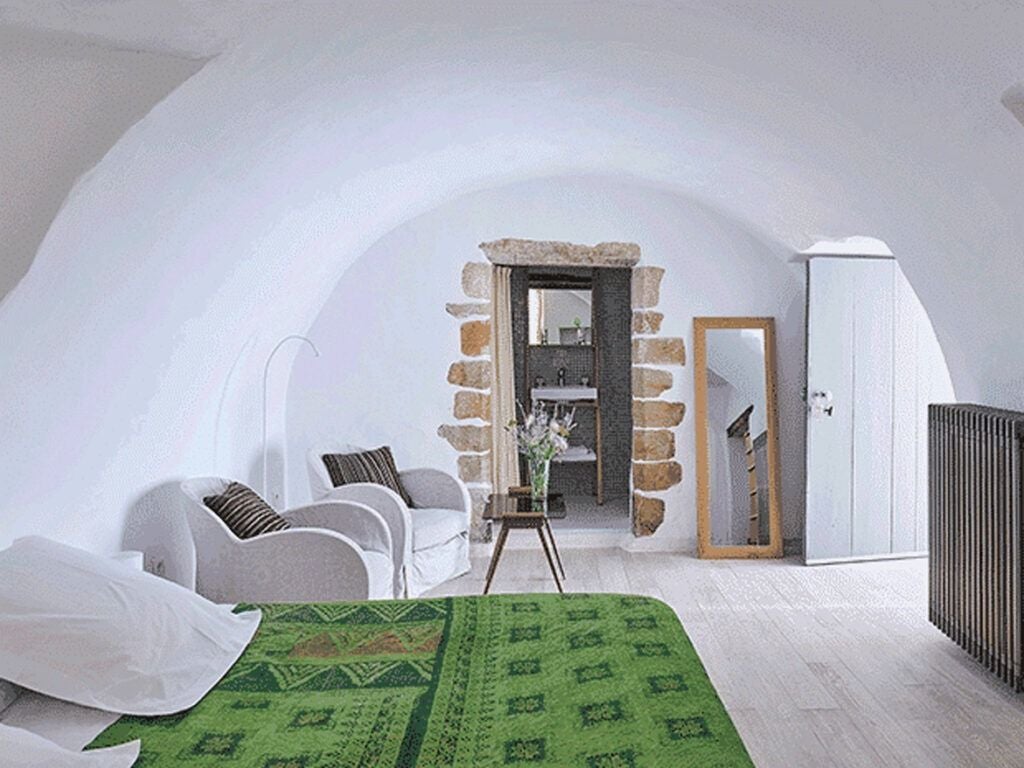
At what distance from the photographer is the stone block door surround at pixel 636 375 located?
6.41 m

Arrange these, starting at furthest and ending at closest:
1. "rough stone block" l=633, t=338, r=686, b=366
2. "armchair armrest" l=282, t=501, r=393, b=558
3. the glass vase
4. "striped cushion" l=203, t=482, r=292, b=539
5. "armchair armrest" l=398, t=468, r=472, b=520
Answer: "rough stone block" l=633, t=338, r=686, b=366, "armchair armrest" l=398, t=468, r=472, b=520, the glass vase, "armchair armrest" l=282, t=501, r=393, b=558, "striped cushion" l=203, t=482, r=292, b=539

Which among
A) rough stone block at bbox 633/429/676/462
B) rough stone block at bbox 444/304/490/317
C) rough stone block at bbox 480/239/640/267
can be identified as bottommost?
rough stone block at bbox 633/429/676/462

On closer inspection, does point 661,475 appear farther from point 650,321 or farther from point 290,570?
point 290,570

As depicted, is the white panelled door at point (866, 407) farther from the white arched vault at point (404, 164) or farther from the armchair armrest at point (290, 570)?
the armchair armrest at point (290, 570)

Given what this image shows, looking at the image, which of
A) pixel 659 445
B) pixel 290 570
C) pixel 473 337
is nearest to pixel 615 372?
pixel 659 445

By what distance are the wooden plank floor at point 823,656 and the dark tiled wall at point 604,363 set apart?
2073mm

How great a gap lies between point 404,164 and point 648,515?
2976 mm

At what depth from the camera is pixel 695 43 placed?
129 inches

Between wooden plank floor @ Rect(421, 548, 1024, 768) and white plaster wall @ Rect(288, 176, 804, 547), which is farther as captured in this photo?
white plaster wall @ Rect(288, 176, 804, 547)

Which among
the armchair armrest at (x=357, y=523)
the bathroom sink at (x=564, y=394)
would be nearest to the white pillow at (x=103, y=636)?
the armchair armrest at (x=357, y=523)

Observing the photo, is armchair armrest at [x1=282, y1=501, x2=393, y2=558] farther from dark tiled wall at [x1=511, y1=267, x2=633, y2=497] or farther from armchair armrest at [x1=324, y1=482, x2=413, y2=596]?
dark tiled wall at [x1=511, y1=267, x2=633, y2=497]

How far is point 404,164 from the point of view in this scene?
15.9ft

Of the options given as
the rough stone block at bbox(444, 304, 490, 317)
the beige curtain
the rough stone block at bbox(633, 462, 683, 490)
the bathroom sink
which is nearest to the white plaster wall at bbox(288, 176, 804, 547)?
the rough stone block at bbox(444, 304, 490, 317)

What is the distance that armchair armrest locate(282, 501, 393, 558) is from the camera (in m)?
4.42
